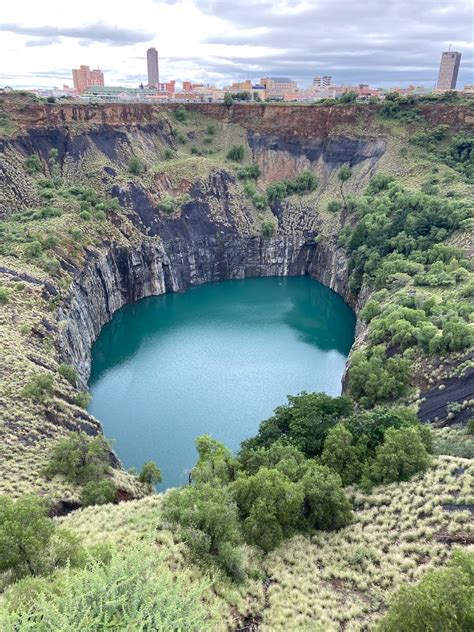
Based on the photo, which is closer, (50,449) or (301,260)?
(50,449)

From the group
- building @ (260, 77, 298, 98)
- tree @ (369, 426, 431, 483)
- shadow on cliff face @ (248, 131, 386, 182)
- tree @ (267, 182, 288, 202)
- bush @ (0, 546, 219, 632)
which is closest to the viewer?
bush @ (0, 546, 219, 632)

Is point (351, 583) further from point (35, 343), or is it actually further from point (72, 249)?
point (72, 249)

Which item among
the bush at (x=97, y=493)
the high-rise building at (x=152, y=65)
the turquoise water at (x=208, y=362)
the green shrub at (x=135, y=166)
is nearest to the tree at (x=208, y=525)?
the bush at (x=97, y=493)

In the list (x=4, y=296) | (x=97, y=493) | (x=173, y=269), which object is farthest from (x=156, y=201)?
(x=97, y=493)

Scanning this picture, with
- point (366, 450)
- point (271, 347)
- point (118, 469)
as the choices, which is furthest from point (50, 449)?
point (271, 347)

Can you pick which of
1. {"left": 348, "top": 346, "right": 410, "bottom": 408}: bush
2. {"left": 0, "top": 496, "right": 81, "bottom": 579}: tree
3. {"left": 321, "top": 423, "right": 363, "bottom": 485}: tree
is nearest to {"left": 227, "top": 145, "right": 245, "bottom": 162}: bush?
{"left": 348, "top": 346, "right": 410, "bottom": 408}: bush

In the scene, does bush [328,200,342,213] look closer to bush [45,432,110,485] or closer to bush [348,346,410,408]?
bush [348,346,410,408]

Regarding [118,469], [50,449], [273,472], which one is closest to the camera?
[273,472]
